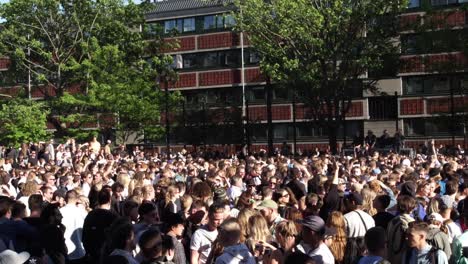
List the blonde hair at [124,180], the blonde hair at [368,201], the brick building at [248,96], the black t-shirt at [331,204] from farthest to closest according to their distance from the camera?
the brick building at [248,96], the blonde hair at [124,180], the black t-shirt at [331,204], the blonde hair at [368,201]

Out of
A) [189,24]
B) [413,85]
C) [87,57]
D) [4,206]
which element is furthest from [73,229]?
[189,24]

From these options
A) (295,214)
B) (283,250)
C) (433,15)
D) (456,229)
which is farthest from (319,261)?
(433,15)

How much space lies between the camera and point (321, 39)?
39.6 meters

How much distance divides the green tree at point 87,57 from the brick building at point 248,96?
3.48 m

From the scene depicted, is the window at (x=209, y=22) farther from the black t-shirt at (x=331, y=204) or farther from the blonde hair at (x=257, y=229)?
the blonde hair at (x=257, y=229)

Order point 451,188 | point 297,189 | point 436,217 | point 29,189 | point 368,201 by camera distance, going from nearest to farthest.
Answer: point 436,217, point 368,201, point 451,188, point 29,189, point 297,189

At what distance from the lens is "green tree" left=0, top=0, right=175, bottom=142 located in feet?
165

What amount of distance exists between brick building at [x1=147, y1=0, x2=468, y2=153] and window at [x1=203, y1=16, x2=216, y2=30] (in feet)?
0.26

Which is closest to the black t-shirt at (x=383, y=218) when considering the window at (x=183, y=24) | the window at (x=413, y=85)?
the window at (x=413, y=85)

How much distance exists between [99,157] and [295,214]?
2076 cm

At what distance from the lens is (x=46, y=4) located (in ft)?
176

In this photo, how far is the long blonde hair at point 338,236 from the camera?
9406 mm

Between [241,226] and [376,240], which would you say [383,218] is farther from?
[376,240]

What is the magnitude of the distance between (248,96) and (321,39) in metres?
24.0
